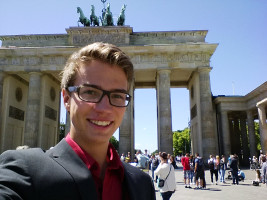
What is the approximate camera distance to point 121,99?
1656mm

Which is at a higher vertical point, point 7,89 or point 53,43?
point 53,43

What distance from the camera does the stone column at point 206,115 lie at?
27516mm

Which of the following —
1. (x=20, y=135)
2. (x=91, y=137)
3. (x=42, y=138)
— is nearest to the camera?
(x=91, y=137)

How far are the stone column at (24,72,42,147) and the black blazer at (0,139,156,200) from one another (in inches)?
1159

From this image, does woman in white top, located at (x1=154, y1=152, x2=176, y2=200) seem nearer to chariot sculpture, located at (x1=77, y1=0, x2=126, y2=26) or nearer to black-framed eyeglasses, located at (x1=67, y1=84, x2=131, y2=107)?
black-framed eyeglasses, located at (x1=67, y1=84, x2=131, y2=107)

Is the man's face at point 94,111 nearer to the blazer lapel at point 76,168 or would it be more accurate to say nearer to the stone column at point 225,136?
the blazer lapel at point 76,168

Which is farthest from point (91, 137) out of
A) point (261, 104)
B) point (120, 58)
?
point (261, 104)

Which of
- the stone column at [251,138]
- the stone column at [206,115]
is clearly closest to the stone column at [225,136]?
the stone column at [251,138]

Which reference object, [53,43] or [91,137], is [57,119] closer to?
[53,43]

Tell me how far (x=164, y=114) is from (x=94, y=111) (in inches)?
1074

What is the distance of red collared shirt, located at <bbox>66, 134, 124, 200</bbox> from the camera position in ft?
4.80

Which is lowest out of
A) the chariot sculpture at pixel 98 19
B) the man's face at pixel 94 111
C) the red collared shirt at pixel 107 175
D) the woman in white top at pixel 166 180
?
the woman in white top at pixel 166 180

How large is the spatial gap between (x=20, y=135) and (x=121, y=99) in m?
36.6

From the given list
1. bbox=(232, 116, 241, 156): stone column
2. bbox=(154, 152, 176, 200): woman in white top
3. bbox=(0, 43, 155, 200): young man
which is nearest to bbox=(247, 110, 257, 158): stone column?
bbox=(232, 116, 241, 156): stone column
